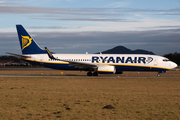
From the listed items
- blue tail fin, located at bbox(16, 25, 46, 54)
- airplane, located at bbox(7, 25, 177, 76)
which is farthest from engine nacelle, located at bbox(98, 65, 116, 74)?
blue tail fin, located at bbox(16, 25, 46, 54)

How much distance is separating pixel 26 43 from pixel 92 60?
1300 cm

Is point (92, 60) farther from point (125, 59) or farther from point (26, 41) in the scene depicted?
point (26, 41)

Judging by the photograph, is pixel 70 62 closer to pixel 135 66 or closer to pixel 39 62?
pixel 39 62

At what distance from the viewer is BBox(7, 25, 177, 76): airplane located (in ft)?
132

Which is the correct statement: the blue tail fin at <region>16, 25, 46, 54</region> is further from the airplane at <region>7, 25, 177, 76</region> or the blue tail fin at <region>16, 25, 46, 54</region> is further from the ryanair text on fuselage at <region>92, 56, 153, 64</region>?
the ryanair text on fuselage at <region>92, 56, 153, 64</region>

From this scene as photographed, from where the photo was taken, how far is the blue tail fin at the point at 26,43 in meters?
44.1

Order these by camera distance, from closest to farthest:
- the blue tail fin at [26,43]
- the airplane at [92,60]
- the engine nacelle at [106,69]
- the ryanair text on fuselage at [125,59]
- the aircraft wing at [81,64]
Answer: the engine nacelle at [106,69] → the aircraft wing at [81,64] → the airplane at [92,60] → the ryanair text on fuselage at [125,59] → the blue tail fin at [26,43]

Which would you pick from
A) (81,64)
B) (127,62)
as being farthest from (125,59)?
(81,64)

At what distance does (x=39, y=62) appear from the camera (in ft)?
144

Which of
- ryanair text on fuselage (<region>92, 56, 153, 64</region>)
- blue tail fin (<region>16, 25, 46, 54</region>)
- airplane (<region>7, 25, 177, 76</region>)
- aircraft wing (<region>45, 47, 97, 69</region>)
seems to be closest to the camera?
aircraft wing (<region>45, 47, 97, 69</region>)

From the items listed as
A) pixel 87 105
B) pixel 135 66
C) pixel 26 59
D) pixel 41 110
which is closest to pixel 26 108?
pixel 41 110

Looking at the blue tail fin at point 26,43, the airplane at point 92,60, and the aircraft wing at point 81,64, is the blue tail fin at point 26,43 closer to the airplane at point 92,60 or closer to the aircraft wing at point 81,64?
the airplane at point 92,60

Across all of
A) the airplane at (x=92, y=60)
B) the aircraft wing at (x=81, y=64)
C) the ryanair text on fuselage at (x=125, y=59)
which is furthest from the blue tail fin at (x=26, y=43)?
the ryanair text on fuselage at (x=125, y=59)

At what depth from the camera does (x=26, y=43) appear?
145 feet
